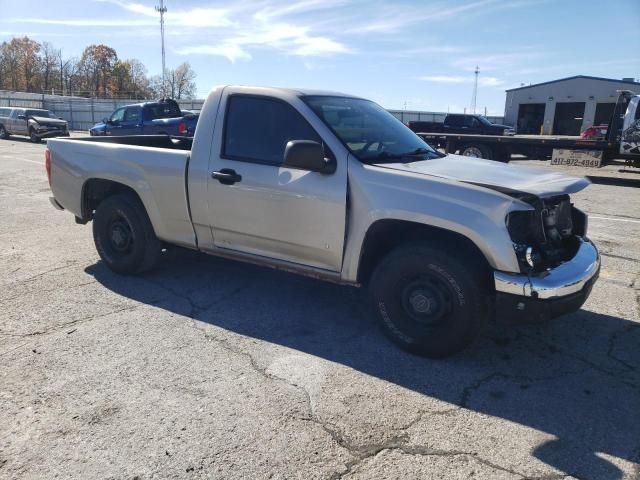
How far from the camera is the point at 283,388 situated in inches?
127

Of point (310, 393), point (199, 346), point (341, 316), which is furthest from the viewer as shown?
point (341, 316)

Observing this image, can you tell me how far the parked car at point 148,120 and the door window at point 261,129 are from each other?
13.4 m

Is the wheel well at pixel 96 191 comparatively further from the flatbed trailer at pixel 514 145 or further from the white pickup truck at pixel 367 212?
the flatbed trailer at pixel 514 145

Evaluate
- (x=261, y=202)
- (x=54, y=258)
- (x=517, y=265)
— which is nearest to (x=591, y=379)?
(x=517, y=265)

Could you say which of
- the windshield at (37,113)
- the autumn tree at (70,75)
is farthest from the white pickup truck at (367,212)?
the autumn tree at (70,75)

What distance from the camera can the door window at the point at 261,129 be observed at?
13.4 ft

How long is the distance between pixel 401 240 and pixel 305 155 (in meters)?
0.97

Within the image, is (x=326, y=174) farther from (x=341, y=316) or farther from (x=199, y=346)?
(x=199, y=346)

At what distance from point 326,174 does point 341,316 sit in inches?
51.3

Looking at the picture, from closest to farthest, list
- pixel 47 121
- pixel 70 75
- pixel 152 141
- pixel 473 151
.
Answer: pixel 152 141 < pixel 473 151 < pixel 47 121 < pixel 70 75

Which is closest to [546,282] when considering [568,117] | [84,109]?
[84,109]

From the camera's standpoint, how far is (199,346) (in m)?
3.76

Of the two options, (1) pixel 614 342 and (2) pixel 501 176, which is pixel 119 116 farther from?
(1) pixel 614 342

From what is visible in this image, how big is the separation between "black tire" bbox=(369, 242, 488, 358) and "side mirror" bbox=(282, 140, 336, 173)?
2.79 feet
